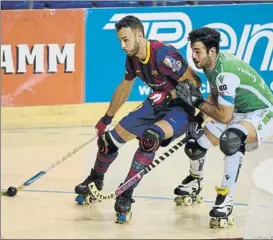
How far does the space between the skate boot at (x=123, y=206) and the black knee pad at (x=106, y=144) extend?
44 centimetres

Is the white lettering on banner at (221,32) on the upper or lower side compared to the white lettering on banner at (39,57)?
upper

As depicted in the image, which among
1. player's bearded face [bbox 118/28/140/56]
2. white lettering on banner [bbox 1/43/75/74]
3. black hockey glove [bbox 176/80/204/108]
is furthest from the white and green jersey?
white lettering on banner [bbox 1/43/75/74]

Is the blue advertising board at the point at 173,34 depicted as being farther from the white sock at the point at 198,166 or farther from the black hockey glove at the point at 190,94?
the black hockey glove at the point at 190,94

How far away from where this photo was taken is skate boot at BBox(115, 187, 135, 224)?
6648 millimetres

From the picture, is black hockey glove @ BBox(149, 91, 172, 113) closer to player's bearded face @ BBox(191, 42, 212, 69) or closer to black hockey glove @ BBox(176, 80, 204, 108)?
black hockey glove @ BBox(176, 80, 204, 108)

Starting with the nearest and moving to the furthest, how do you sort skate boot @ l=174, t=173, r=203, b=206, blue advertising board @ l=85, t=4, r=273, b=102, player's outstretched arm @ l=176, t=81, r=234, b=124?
player's outstretched arm @ l=176, t=81, r=234, b=124, skate boot @ l=174, t=173, r=203, b=206, blue advertising board @ l=85, t=4, r=273, b=102

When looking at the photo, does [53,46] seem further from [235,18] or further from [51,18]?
[235,18]

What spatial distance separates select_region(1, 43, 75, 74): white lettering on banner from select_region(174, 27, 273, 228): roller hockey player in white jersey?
2954 millimetres

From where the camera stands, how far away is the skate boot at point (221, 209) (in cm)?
661

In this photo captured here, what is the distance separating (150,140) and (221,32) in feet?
12.3

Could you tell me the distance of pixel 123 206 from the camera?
6645 millimetres

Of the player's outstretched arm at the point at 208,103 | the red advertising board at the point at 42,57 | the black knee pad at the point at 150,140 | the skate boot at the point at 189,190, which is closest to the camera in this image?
the player's outstretched arm at the point at 208,103

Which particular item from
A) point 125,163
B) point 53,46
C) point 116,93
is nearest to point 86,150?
point 125,163

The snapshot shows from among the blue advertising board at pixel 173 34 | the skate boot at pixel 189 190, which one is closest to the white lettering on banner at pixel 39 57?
the blue advertising board at pixel 173 34
